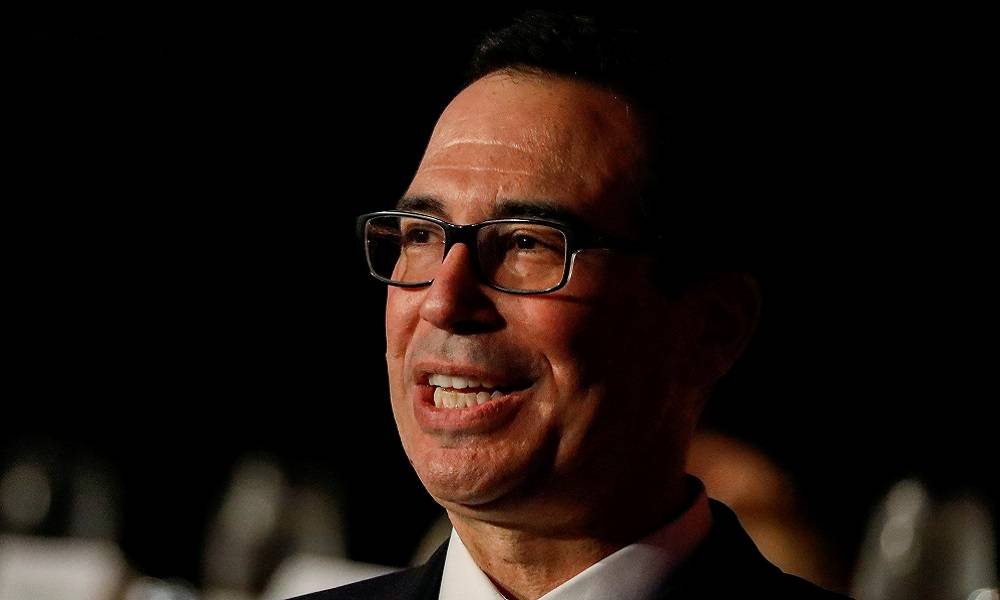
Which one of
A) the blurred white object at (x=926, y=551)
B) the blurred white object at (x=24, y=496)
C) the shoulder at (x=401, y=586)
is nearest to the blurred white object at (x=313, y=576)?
the shoulder at (x=401, y=586)

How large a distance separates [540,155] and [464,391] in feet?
1.11

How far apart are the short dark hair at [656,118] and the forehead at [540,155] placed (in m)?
0.03

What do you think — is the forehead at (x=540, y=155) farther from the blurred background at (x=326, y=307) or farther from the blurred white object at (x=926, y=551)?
the blurred white object at (x=926, y=551)

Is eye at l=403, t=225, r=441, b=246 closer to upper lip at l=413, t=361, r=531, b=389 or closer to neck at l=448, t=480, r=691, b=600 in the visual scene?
upper lip at l=413, t=361, r=531, b=389

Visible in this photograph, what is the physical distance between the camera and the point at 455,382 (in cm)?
158

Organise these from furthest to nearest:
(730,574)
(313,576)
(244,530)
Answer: (244,530) → (313,576) → (730,574)

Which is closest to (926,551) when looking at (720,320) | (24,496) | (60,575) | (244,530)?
(720,320)

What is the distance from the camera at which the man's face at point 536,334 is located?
1542mm

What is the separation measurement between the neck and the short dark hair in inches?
13.2

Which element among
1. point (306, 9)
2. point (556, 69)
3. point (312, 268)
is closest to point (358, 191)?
point (312, 268)

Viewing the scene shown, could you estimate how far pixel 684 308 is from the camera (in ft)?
5.57

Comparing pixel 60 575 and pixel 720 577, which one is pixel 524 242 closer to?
pixel 720 577

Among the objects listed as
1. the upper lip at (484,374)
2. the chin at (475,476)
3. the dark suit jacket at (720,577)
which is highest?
the upper lip at (484,374)

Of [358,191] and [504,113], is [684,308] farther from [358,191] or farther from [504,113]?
[358,191]
